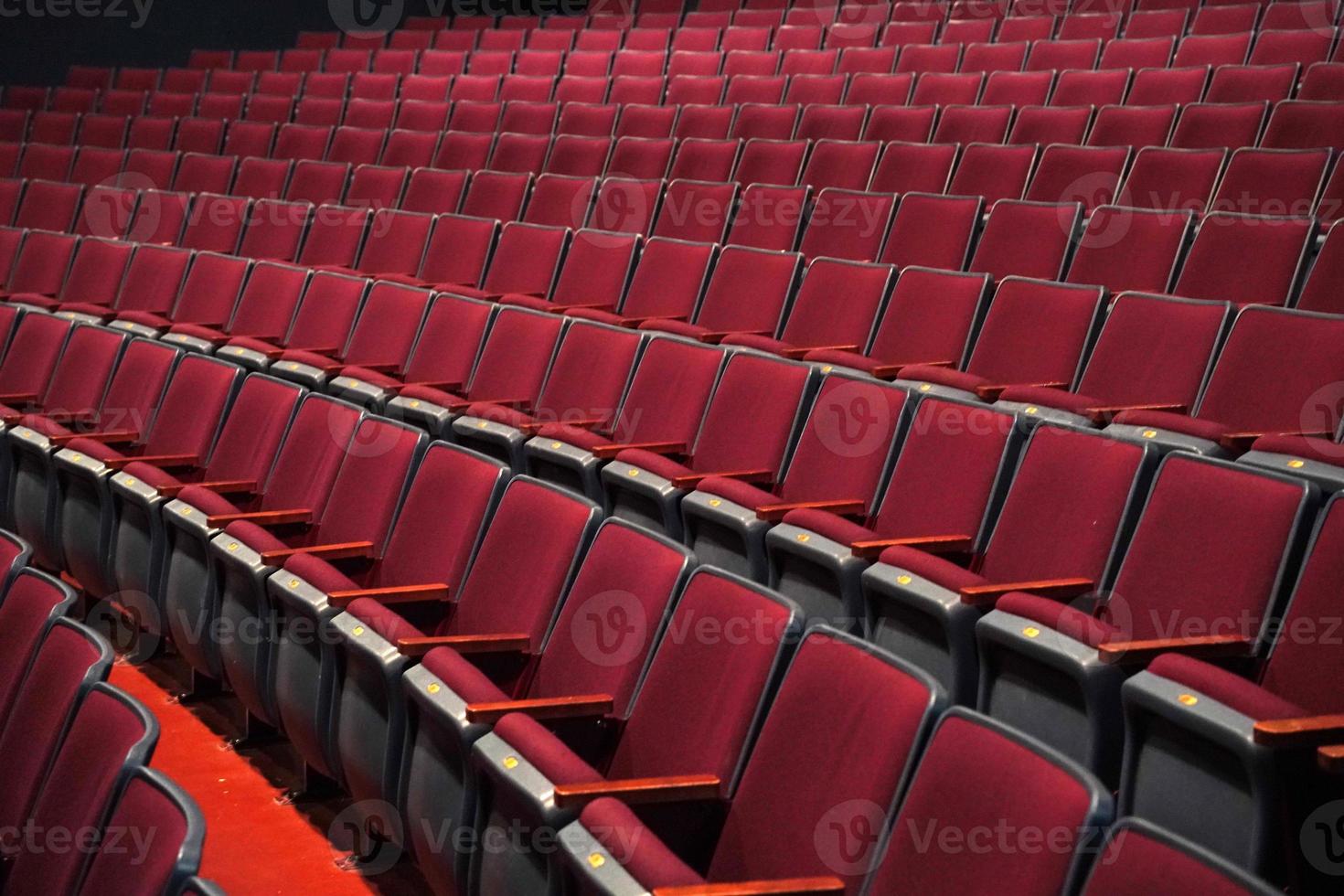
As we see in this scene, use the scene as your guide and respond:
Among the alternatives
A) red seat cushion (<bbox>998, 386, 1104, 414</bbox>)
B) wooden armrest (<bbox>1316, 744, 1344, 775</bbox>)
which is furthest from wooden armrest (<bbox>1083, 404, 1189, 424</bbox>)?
wooden armrest (<bbox>1316, 744, 1344, 775</bbox>)

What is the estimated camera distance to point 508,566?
433mm

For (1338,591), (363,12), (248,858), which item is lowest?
(248,858)

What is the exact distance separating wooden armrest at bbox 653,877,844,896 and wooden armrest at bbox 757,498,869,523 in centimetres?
A: 22

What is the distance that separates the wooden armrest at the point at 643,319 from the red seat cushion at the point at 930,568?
33 centimetres

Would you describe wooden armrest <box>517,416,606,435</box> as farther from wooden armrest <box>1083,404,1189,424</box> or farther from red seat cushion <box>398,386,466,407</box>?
wooden armrest <box>1083,404,1189,424</box>

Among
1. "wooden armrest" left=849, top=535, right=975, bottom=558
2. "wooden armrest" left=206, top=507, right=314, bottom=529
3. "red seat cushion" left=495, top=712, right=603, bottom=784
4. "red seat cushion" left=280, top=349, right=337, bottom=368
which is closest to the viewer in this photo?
"red seat cushion" left=495, top=712, right=603, bottom=784

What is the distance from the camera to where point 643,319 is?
741 millimetres

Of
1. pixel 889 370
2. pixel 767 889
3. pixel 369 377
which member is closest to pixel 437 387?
pixel 369 377

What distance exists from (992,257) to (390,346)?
0.36 metres

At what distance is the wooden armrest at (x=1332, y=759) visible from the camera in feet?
0.89

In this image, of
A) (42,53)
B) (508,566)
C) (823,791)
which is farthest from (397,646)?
(42,53)

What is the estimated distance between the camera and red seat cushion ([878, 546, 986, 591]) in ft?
1.29

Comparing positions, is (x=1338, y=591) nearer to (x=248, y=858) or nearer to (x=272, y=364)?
(x=248, y=858)

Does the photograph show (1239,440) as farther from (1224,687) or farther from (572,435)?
(572,435)
